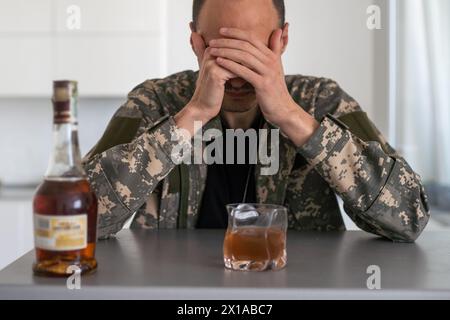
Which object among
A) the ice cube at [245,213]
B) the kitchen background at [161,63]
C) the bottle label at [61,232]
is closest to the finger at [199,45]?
the ice cube at [245,213]

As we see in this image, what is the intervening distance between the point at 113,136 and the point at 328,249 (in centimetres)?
54

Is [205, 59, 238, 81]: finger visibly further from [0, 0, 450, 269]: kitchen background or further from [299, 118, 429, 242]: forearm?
[0, 0, 450, 269]: kitchen background

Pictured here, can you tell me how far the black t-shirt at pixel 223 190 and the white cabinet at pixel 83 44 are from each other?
151 cm

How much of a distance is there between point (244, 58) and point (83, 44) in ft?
6.18

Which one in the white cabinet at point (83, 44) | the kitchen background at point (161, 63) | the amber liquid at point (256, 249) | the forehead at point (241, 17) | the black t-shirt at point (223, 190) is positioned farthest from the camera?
the white cabinet at point (83, 44)

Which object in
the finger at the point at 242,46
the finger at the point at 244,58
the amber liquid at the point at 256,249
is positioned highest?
the finger at the point at 242,46

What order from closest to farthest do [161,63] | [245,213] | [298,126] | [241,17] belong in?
[245,213] < [298,126] < [241,17] < [161,63]

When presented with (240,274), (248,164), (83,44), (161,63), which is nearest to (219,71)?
(248,164)

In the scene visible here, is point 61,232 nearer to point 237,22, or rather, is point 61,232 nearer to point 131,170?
point 131,170

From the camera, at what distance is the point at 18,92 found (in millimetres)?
2762

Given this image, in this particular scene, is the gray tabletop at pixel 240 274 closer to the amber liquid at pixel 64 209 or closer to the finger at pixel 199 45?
the amber liquid at pixel 64 209

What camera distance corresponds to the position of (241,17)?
113 centimetres

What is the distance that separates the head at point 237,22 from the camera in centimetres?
114
